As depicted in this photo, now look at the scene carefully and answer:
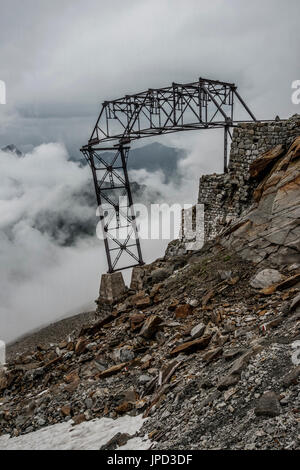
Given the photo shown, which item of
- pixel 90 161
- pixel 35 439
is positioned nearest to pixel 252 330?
pixel 35 439

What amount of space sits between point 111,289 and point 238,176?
6744 mm

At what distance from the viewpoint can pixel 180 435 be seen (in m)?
5.12

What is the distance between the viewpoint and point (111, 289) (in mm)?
14742

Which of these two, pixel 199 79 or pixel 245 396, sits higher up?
pixel 199 79

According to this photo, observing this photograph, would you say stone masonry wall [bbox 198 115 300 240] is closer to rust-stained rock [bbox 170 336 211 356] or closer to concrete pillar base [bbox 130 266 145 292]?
concrete pillar base [bbox 130 266 145 292]

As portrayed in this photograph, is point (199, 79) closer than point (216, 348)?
No

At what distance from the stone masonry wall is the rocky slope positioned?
614 mm

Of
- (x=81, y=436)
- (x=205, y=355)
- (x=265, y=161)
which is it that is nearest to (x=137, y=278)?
(x=265, y=161)

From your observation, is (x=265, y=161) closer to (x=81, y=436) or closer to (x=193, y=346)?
(x=193, y=346)

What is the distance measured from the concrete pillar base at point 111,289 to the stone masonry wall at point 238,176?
13.9 feet

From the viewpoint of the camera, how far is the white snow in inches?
231

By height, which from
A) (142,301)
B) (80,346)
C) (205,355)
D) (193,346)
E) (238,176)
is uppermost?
(238,176)
